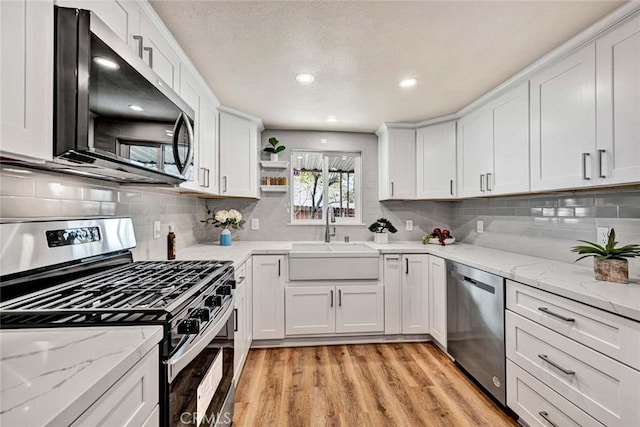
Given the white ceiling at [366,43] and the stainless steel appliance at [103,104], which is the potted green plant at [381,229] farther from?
the stainless steel appliance at [103,104]

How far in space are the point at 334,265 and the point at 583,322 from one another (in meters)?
1.74

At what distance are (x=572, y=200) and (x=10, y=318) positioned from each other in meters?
2.88

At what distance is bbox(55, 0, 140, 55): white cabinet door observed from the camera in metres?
1.02

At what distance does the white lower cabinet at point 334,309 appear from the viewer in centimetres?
265

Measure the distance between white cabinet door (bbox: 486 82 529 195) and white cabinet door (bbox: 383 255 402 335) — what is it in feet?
3.38

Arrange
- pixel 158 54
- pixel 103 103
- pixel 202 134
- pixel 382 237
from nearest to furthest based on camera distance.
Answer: pixel 103 103 < pixel 158 54 < pixel 202 134 < pixel 382 237

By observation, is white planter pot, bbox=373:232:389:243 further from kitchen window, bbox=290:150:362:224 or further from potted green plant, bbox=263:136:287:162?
potted green plant, bbox=263:136:287:162

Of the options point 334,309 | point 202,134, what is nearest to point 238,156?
point 202,134

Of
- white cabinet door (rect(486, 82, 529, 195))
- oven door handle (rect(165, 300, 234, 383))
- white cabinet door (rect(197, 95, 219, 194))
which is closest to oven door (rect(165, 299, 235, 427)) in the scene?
oven door handle (rect(165, 300, 234, 383))

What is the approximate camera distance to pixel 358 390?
2.01m

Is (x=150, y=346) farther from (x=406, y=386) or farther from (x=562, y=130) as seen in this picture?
(x=562, y=130)

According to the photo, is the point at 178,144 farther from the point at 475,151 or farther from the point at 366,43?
the point at 475,151

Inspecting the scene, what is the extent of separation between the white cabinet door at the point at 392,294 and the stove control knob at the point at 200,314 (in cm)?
193

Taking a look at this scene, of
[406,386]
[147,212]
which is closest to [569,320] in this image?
[406,386]
